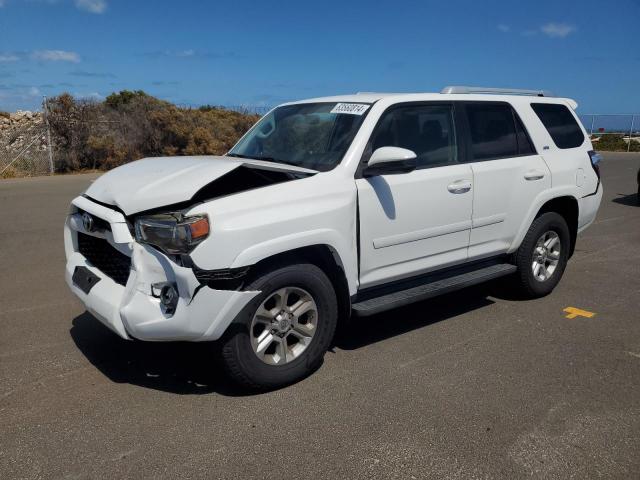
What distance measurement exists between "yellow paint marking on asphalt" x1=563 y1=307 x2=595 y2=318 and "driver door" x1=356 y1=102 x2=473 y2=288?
51.1 inches

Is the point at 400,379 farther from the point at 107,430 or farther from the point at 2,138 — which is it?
the point at 2,138

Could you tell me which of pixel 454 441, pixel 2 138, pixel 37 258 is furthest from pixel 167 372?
pixel 2 138

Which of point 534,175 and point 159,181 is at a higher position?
point 159,181

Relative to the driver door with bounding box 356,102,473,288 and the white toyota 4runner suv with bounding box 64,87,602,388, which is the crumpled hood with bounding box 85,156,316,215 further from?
the driver door with bounding box 356,102,473,288

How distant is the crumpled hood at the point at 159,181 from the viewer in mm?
3559

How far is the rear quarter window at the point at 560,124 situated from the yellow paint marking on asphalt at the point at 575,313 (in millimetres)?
1600

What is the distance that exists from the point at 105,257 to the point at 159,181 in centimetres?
70

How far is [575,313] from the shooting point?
17.6 ft

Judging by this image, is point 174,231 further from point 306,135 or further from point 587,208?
point 587,208

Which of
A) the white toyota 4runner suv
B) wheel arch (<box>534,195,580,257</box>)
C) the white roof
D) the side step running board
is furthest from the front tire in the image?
wheel arch (<box>534,195,580,257</box>)

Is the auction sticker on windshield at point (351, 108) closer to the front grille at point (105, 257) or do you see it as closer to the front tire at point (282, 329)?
the front tire at point (282, 329)

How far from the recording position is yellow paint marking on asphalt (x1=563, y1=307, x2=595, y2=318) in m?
5.29

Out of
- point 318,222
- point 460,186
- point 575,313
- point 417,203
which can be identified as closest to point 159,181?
point 318,222

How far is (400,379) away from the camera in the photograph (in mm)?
3973
